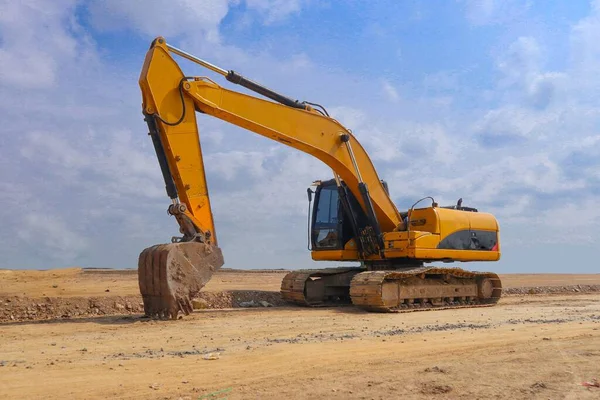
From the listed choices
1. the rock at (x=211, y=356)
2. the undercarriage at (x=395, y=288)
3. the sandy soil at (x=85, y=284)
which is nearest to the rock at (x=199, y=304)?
the sandy soil at (x=85, y=284)

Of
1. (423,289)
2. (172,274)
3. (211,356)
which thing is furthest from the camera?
(423,289)

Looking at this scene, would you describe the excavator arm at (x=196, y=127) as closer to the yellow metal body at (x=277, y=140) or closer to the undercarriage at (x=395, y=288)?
the yellow metal body at (x=277, y=140)

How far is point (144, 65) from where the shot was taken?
441 inches

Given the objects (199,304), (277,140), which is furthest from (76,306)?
(277,140)

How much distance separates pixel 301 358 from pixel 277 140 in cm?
684

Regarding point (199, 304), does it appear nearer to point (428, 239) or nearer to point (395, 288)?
point (395, 288)

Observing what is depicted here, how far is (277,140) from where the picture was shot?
13008mm

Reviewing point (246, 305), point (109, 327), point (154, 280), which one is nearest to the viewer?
point (109, 327)

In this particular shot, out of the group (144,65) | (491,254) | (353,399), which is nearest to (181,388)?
(353,399)

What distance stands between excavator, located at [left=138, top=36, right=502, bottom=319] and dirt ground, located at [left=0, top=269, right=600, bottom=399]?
116cm

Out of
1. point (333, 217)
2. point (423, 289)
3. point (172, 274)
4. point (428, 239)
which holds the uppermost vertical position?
point (333, 217)

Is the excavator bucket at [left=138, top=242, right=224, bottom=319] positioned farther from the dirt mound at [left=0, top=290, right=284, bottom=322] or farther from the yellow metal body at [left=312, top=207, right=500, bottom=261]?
the yellow metal body at [left=312, top=207, right=500, bottom=261]

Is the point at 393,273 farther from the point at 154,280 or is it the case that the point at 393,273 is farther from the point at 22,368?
the point at 22,368

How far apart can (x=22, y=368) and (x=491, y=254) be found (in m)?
12.7
